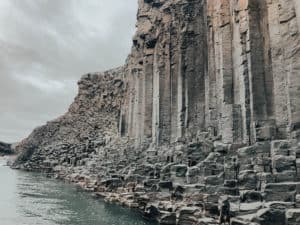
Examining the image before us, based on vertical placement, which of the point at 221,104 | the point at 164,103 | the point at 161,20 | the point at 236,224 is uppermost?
the point at 161,20

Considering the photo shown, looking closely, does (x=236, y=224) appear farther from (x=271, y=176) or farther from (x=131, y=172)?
(x=131, y=172)

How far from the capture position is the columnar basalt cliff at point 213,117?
16859mm

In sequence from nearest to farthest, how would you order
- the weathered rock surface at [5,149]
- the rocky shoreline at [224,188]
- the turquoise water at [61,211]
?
the rocky shoreline at [224,188], the turquoise water at [61,211], the weathered rock surface at [5,149]

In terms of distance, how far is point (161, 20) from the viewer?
44.2m

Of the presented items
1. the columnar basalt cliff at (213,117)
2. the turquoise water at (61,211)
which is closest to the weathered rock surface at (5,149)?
the columnar basalt cliff at (213,117)

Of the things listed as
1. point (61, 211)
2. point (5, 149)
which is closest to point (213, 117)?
point (61, 211)

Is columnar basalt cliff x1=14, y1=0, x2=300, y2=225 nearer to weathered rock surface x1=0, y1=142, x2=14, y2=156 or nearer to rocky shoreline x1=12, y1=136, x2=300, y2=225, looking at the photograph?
rocky shoreline x1=12, y1=136, x2=300, y2=225

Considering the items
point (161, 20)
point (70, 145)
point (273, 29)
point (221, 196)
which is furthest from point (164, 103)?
point (70, 145)

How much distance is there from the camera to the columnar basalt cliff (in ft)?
55.3

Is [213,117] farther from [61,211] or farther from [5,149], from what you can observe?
[5,149]

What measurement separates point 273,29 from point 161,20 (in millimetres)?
23087

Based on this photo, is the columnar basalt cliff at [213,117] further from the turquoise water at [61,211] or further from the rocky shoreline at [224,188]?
the turquoise water at [61,211]

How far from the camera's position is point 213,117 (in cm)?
2966

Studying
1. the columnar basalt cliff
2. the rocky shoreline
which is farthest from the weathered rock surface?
the rocky shoreline
